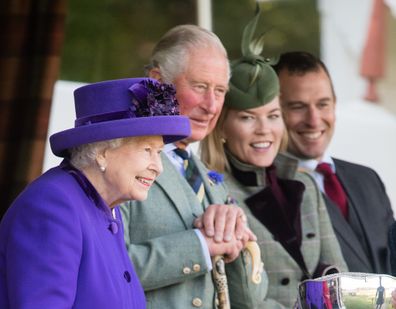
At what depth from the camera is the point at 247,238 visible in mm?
3377

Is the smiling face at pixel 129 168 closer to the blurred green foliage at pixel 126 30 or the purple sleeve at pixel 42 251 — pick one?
the purple sleeve at pixel 42 251

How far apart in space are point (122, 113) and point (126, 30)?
11.0ft

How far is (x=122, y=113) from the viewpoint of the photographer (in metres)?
2.75

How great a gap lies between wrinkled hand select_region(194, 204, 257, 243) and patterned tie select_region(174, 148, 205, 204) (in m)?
0.12

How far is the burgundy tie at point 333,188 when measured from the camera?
14.1 feet

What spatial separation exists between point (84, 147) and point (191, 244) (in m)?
0.66

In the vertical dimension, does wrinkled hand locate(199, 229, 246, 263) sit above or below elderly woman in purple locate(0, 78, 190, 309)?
below

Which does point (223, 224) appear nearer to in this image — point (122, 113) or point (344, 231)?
point (122, 113)

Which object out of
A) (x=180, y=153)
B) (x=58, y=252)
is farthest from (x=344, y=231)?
(x=58, y=252)

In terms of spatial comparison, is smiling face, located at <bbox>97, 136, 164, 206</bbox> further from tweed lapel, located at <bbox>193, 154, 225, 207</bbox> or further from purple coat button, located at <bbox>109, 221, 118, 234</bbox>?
tweed lapel, located at <bbox>193, 154, 225, 207</bbox>

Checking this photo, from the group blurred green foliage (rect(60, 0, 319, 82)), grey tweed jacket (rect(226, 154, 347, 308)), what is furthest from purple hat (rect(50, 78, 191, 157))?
blurred green foliage (rect(60, 0, 319, 82))

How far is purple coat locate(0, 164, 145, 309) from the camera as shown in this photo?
2512 millimetres

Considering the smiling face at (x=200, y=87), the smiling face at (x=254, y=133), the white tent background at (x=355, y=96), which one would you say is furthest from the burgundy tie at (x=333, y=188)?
the white tent background at (x=355, y=96)

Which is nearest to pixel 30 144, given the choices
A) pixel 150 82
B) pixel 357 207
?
pixel 357 207
